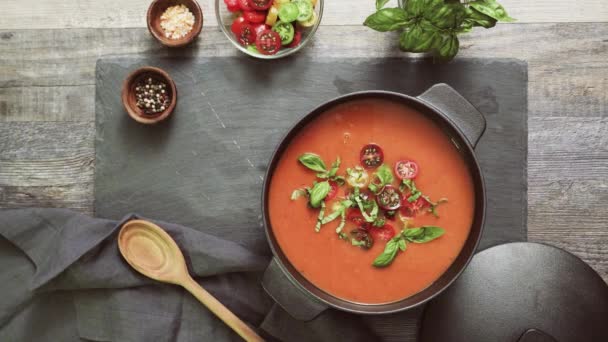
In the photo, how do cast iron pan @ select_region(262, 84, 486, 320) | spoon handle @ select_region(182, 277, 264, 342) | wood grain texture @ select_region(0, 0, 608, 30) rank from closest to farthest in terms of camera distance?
cast iron pan @ select_region(262, 84, 486, 320) → spoon handle @ select_region(182, 277, 264, 342) → wood grain texture @ select_region(0, 0, 608, 30)

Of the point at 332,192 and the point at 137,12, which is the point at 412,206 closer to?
the point at 332,192

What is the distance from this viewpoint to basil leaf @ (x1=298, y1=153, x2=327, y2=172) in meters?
1.38

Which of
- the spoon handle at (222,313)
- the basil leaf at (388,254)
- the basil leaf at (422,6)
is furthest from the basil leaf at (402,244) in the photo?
the basil leaf at (422,6)

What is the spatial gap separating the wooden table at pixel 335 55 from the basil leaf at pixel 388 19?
184 mm

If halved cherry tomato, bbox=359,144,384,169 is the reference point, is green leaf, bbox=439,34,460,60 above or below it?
above

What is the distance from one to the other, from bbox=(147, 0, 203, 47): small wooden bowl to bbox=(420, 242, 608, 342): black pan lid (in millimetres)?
976

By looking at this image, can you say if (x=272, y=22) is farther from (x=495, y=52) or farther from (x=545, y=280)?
(x=545, y=280)

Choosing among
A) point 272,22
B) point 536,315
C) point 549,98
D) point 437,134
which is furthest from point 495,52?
point 536,315

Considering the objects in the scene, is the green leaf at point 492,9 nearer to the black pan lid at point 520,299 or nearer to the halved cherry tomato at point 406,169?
the halved cherry tomato at point 406,169

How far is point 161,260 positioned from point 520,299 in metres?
0.98

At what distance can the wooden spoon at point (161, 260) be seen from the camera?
1.48 metres

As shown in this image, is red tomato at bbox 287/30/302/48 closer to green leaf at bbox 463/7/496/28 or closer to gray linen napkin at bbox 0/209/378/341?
green leaf at bbox 463/7/496/28

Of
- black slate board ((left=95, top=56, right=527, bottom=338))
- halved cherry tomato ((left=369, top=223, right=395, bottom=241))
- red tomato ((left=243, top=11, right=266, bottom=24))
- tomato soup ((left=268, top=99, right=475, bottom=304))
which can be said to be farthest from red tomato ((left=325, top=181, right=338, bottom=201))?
red tomato ((left=243, top=11, right=266, bottom=24))

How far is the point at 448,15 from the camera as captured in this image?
1.33 meters
